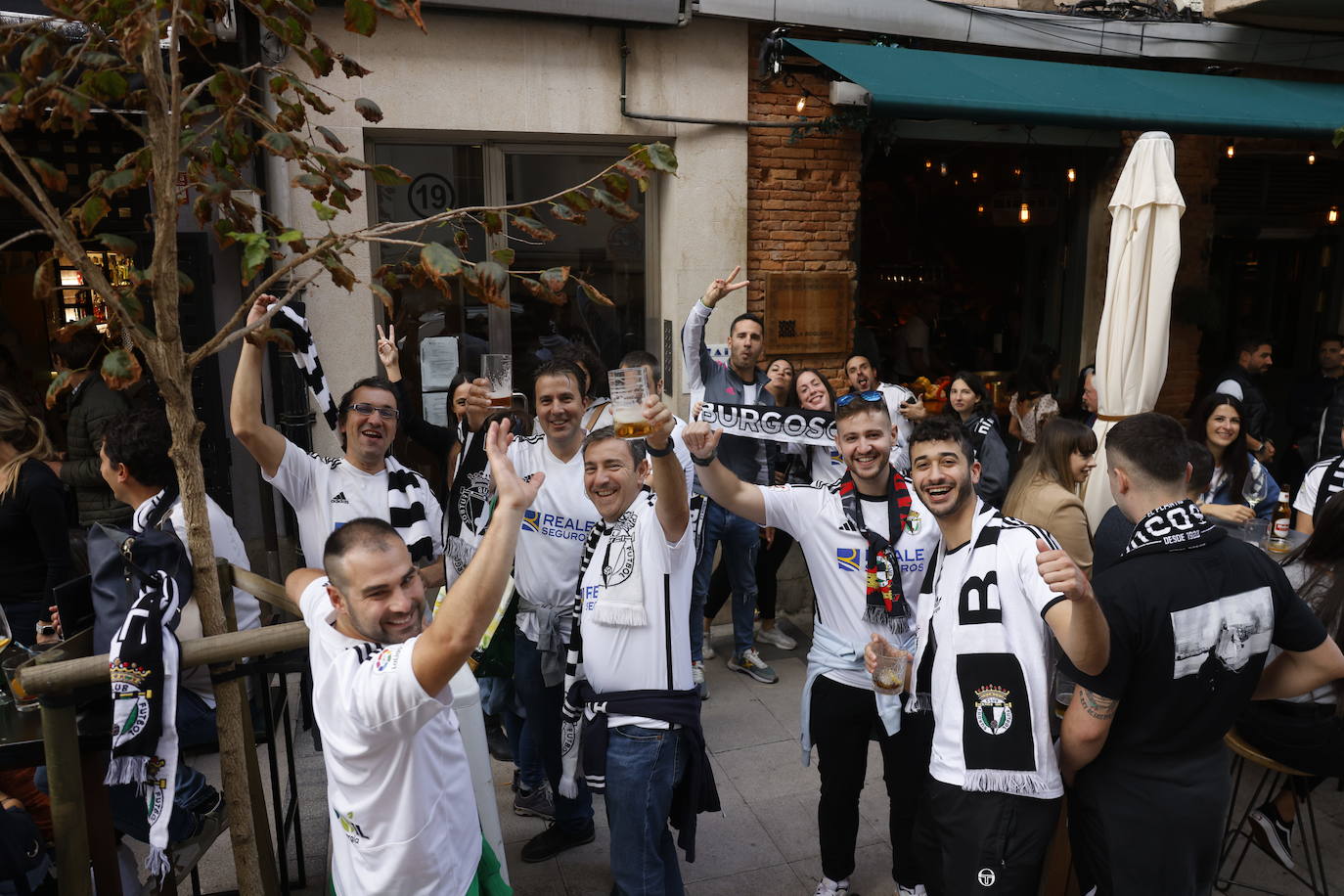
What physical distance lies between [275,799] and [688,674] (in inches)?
63.3

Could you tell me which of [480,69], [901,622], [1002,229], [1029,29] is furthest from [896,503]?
[1002,229]

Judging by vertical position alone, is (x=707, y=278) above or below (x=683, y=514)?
above

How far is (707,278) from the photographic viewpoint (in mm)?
7523

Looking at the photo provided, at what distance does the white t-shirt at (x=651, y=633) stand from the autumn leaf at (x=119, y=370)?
5.62ft

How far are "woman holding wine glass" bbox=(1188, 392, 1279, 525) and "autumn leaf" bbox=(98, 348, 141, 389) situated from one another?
18.2ft

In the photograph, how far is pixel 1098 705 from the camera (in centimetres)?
274

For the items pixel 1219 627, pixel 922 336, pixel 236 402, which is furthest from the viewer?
pixel 922 336

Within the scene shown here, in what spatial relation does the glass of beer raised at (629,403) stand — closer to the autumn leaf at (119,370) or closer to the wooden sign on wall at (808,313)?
the autumn leaf at (119,370)

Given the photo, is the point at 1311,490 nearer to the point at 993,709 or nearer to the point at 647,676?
the point at 993,709

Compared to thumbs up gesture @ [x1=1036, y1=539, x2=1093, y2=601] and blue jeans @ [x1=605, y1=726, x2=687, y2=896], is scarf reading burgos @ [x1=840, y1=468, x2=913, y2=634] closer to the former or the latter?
blue jeans @ [x1=605, y1=726, x2=687, y2=896]

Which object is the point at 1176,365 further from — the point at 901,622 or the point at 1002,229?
the point at 901,622

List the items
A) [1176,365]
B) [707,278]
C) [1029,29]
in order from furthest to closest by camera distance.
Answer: [1176,365] → [1029,29] → [707,278]

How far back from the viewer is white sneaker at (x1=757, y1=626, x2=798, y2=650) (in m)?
6.58

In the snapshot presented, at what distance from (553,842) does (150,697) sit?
2.18 metres
